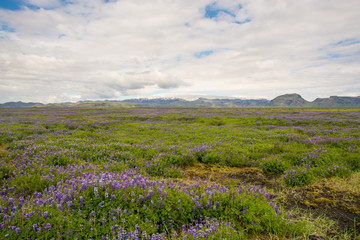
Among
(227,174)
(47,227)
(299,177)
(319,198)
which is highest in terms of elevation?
(47,227)

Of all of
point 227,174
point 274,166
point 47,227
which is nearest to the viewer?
point 47,227

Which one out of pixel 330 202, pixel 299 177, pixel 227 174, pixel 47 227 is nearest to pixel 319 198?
A: pixel 330 202

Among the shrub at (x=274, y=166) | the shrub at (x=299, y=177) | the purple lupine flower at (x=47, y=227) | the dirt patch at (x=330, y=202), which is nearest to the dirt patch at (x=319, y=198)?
the dirt patch at (x=330, y=202)

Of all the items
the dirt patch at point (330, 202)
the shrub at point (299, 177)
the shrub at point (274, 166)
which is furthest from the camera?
the shrub at point (274, 166)

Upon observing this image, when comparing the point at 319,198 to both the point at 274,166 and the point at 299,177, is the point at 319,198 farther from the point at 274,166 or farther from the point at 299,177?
the point at 274,166

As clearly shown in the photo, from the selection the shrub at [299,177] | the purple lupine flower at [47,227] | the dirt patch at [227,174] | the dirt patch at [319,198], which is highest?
the purple lupine flower at [47,227]

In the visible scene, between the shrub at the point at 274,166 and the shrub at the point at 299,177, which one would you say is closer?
the shrub at the point at 299,177

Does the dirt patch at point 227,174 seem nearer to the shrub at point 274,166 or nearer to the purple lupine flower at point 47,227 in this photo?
the shrub at point 274,166

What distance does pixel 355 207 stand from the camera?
14.3 ft

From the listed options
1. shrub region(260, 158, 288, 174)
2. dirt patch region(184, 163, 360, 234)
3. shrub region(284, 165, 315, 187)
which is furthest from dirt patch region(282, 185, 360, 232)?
shrub region(260, 158, 288, 174)

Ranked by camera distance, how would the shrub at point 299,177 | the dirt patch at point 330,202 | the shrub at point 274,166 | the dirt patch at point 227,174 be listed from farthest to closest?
the shrub at point 274,166, the dirt patch at point 227,174, the shrub at point 299,177, the dirt patch at point 330,202

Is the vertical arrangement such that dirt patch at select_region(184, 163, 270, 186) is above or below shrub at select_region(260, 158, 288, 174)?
below

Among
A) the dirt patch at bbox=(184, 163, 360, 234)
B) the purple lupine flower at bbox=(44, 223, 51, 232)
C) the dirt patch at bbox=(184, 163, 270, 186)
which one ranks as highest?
the purple lupine flower at bbox=(44, 223, 51, 232)

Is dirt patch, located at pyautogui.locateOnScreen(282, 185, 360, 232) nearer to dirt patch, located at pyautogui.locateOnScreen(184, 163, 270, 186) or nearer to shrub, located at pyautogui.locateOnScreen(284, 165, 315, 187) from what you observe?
shrub, located at pyautogui.locateOnScreen(284, 165, 315, 187)
